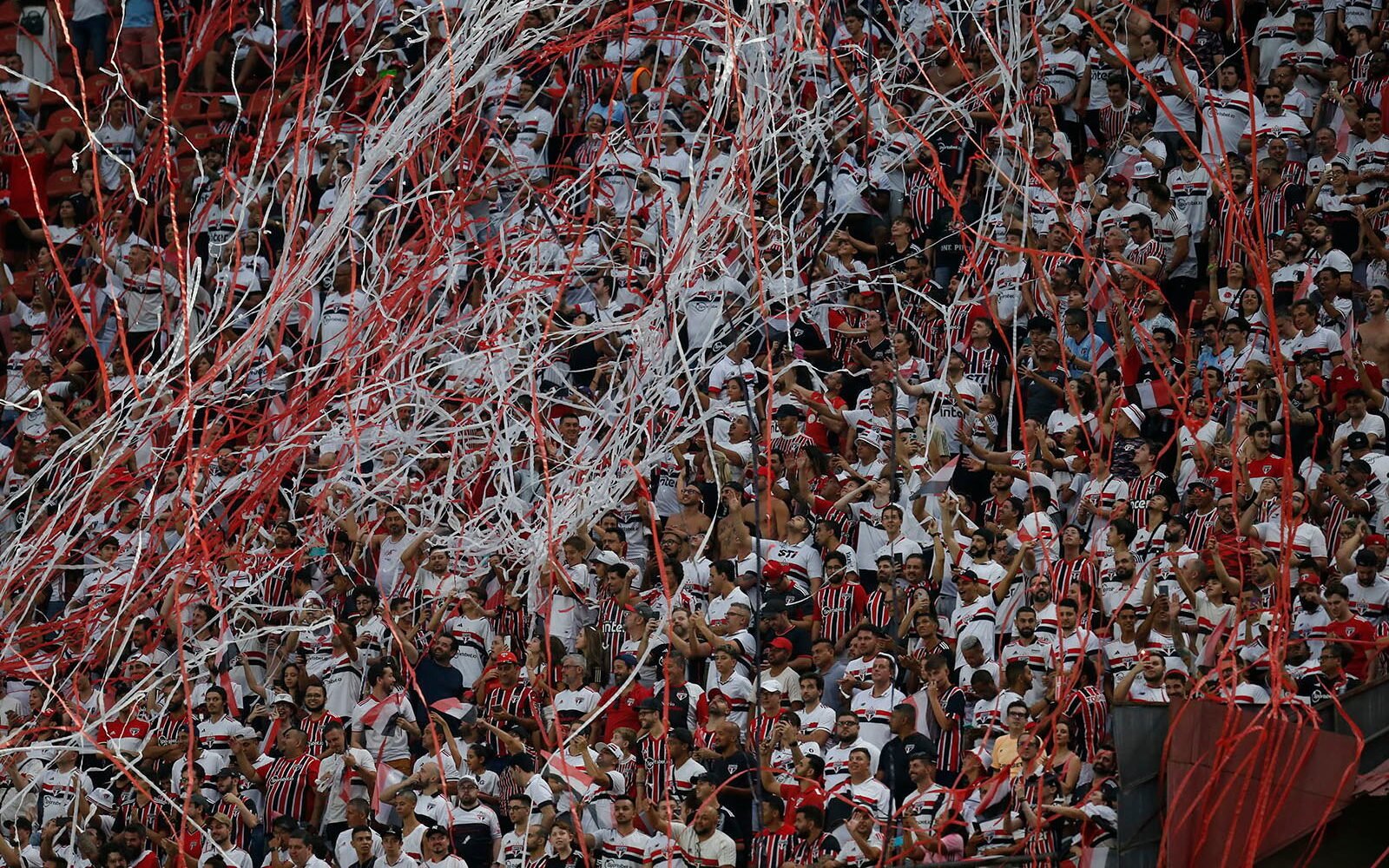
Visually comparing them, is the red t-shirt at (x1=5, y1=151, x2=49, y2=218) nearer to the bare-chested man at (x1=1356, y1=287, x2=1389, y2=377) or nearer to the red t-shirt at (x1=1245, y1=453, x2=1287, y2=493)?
the red t-shirt at (x1=1245, y1=453, x2=1287, y2=493)

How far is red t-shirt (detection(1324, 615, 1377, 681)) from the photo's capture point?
33.0 feet

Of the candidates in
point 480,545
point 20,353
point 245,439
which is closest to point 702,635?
point 480,545

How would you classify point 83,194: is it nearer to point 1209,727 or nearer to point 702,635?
point 702,635

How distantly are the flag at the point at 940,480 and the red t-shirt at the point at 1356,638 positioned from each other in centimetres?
226

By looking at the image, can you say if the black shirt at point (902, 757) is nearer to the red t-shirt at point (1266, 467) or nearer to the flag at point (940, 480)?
the flag at point (940, 480)

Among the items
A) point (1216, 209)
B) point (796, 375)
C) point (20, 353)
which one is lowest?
point (20, 353)

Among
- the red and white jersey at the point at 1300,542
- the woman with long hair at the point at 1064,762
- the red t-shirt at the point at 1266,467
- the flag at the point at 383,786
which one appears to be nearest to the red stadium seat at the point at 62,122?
the flag at the point at 383,786

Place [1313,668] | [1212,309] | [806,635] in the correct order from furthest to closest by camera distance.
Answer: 1. [1212,309]
2. [806,635]
3. [1313,668]

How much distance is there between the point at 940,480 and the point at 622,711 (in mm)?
2090

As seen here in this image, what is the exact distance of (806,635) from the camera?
11.1 m

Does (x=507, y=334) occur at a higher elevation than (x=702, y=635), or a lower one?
higher

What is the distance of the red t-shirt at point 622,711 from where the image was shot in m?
11.0

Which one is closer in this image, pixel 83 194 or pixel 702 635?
pixel 702 635

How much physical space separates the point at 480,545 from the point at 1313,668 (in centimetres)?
412
